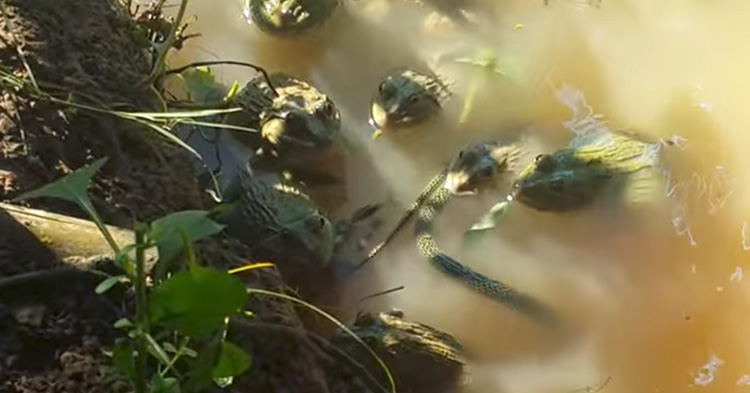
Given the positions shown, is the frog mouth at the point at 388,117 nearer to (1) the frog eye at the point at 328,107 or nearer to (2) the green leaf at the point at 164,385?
(1) the frog eye at the point at 328,107

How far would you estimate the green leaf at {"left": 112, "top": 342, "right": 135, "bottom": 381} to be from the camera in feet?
2.87

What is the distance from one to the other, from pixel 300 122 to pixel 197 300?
923mm

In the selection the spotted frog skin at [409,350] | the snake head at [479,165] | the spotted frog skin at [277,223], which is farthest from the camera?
the snake head at [479,165]

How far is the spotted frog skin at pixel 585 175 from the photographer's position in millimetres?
1737

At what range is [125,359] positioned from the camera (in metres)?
0.88

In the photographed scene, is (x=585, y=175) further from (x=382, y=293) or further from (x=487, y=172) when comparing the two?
(x=382, y=293)

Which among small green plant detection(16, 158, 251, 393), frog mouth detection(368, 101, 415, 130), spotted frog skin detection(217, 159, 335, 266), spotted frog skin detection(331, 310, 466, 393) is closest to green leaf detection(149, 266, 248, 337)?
small green plant detection(16, 158, 251, 393)

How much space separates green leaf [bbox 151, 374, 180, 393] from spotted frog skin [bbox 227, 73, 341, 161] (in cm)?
87

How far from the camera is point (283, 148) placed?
1730 millimetres

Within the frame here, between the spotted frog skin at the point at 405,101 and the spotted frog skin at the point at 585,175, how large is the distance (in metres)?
0.22

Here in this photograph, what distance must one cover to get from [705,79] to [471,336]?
712 millimetres

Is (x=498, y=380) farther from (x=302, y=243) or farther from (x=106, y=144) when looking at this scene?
(x=106, y=144)

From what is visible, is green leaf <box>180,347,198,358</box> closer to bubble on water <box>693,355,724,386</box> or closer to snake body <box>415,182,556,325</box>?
snake body <box>415,182,556,325</box>

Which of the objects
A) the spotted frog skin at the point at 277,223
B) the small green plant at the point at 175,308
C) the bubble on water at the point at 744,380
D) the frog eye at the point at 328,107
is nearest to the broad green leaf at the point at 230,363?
the small green plant at the point at 175,308
